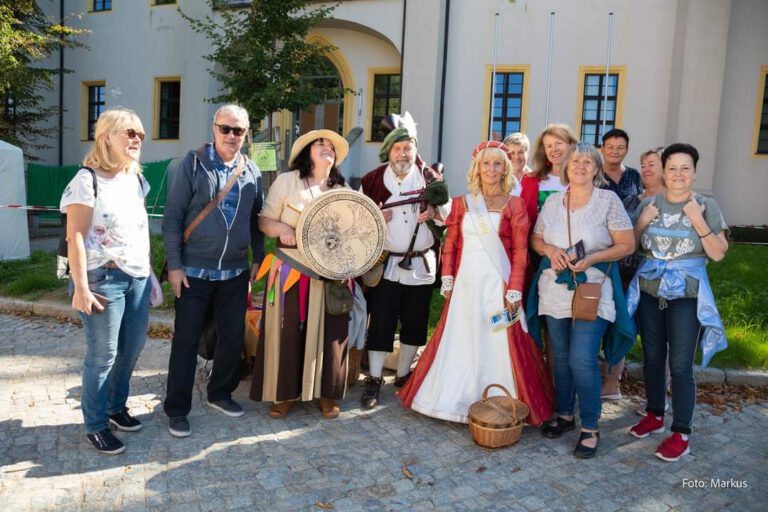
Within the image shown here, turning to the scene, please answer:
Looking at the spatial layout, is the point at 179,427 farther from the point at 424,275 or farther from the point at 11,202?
the point at 11,202

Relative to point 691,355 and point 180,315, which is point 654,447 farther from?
point 180,315

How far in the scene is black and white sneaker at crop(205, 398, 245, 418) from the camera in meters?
4.18

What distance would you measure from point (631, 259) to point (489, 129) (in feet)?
39.0

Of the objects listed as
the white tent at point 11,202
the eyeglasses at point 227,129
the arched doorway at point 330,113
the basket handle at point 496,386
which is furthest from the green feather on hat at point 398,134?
the arched doorway at point 330,113

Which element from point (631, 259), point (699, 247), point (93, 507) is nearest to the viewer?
point (93, 507)

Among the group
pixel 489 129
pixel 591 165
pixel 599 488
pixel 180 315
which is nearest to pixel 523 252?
pixel 591 165

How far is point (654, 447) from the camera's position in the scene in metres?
3.90

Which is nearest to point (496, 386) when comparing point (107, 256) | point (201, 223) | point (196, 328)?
point (196, 328)

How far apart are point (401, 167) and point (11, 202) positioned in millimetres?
8744

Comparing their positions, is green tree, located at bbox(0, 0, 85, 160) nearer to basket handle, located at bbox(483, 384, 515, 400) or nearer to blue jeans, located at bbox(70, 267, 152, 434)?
blue jeans, located at bbox(70, 267, 152, 434)

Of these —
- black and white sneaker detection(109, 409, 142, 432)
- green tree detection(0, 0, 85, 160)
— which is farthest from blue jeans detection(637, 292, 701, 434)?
green tree detection(0, 0, 85, 160)

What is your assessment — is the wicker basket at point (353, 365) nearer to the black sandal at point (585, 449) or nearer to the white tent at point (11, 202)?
the black sandal at point (585, 449)

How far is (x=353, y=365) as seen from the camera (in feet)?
15.7

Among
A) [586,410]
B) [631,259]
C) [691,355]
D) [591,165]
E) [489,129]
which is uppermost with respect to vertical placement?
[489,129]
